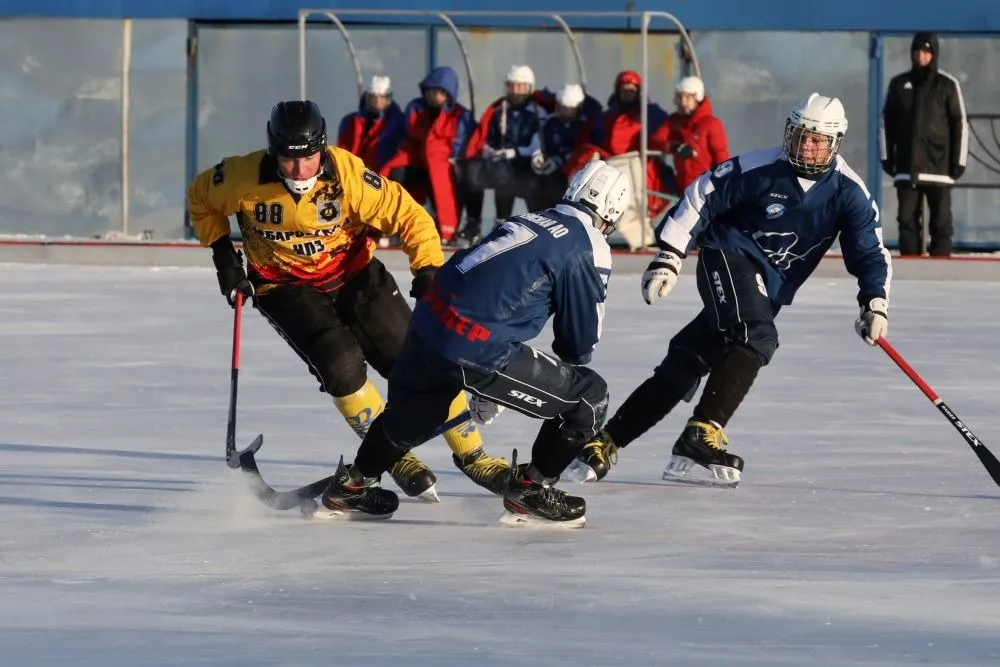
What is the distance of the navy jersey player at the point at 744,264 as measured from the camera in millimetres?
6227

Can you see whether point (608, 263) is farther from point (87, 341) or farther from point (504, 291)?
point (87, 341)

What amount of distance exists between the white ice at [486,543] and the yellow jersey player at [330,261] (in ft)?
1.12

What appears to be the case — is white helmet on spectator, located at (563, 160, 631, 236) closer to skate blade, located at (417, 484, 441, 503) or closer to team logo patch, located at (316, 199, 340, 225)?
team logo patch, located at (316, 199, 340, 225)

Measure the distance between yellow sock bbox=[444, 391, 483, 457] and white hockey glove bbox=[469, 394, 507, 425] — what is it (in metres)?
0.35

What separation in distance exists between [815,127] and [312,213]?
1526 millimetres

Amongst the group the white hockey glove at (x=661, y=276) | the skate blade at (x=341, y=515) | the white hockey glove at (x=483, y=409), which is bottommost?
the skate blade at (x=341, y=515)

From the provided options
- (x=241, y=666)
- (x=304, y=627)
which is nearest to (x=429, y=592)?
(x=304, y=627)

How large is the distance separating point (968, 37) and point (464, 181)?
4028 millimetres

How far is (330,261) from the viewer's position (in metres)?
5.98

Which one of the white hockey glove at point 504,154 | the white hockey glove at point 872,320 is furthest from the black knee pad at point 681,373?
the white hockey glove at point 504,154

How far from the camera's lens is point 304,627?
13.9 feet

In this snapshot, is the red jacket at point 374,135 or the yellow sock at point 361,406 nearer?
the yellow sock at point 361,406

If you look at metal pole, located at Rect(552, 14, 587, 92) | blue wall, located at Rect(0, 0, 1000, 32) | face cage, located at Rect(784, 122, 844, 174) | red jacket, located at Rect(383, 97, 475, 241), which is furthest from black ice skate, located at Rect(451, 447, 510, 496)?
blue wall, located at Rect(0, 0, 1000, 32)

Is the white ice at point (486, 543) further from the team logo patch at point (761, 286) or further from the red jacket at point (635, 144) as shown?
the red jacket at point (635, 144)
